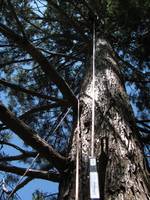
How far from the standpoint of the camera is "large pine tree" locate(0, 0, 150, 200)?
2312 millimetres

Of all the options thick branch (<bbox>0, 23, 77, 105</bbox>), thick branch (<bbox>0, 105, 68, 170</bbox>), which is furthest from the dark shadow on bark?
thick branch (<bbox>0, 23, 77, 105</bbox>)

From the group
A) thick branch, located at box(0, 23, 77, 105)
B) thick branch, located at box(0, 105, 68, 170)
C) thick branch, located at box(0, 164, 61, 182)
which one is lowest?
thick branch, located at box(0, 164, 61, 182)

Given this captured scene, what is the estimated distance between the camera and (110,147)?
2.57 meters

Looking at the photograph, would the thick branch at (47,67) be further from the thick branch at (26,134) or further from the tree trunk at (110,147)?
the thick branch at (26,134)

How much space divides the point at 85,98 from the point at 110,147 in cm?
84

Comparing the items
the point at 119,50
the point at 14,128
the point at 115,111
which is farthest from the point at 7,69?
the point at 14,128

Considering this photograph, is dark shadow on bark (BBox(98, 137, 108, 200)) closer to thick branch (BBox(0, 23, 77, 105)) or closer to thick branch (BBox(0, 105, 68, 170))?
thick branch (BBox(0, 105, 68, 170))

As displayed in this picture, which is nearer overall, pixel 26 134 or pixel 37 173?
pixel 26 134

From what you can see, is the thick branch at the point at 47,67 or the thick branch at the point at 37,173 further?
the thick branch at the point at 47,67

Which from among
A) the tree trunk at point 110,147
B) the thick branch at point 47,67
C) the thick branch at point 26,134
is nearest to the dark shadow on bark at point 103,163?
the tree trunk at point 110,147

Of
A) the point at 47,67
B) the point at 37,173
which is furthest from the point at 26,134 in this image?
the point at 47,67

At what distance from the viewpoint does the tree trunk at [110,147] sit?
2.17 meters

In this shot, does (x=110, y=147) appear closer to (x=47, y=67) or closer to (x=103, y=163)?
(x=103, y=163)

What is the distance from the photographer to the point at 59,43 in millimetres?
6402
